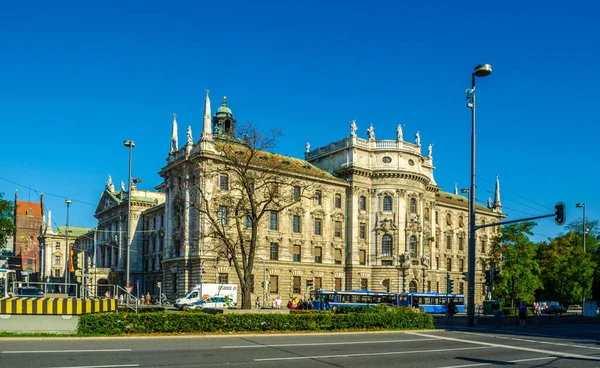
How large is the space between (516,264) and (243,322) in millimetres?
45248

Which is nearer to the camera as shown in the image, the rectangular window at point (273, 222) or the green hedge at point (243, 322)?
the green hedge at point (243, 322)

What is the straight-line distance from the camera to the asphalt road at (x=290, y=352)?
15891 millimetres

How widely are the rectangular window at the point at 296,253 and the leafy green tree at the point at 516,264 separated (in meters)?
22.7

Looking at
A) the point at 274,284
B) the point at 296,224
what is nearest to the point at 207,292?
the point at 274,284

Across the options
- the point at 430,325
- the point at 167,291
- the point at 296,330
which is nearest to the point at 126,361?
the point at 296,330

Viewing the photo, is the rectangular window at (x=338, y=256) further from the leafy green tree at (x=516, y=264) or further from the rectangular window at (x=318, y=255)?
the leafy green tree at (x=516, y=264)

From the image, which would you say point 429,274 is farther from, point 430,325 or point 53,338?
point 53,338

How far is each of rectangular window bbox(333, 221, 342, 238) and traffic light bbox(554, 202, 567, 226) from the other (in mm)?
46778

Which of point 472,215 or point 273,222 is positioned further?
point 273,222

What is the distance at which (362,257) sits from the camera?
75.8 m

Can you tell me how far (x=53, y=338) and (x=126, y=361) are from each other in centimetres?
654

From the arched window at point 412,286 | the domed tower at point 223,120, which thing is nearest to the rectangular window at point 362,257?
the arched window at point 412,286

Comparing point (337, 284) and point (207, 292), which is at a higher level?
point (207, 292)

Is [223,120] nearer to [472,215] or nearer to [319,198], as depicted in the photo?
[319,198]
